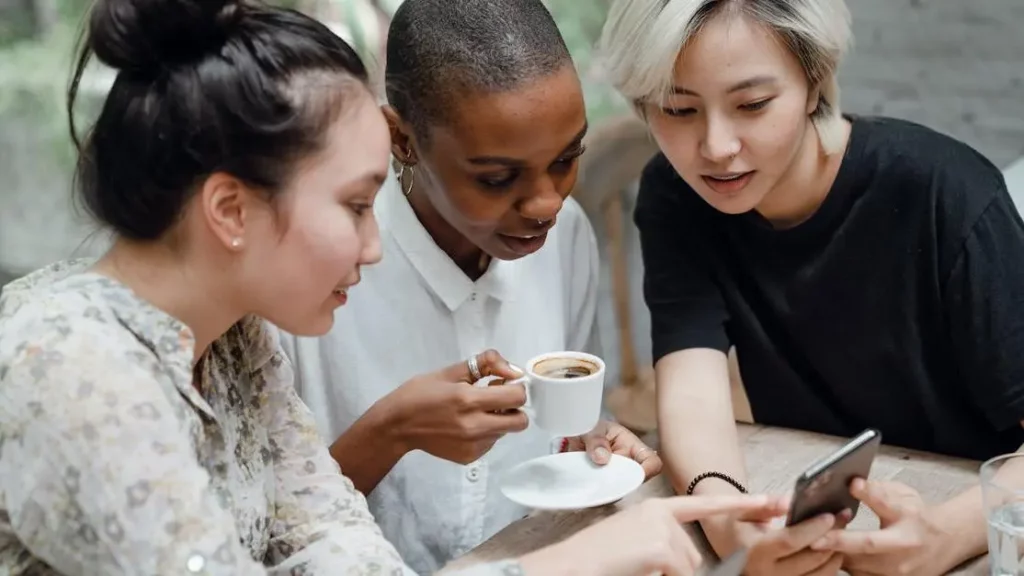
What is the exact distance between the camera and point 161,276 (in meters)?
0.95

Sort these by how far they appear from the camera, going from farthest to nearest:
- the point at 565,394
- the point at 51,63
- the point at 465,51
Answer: the point at 51,63, the point at 465,51, the point at 565,394

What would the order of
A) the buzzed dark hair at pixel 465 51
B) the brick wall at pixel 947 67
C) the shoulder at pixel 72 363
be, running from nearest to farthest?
the shoulder at pixel 72 363
the buzzed dark hair at pixel 465 51
the brick wall at pixel 947 67

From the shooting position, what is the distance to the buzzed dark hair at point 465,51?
1269mm

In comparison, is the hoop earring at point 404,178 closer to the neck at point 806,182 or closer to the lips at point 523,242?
the lips at point 523,242

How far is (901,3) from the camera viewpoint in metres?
2.87

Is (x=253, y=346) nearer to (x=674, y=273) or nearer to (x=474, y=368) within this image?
(x=474, y=368)

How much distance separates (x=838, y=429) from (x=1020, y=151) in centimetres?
157

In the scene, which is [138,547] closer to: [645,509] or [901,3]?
[645,509]

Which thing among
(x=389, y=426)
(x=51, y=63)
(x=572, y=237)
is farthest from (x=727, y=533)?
(x=51, y=63)

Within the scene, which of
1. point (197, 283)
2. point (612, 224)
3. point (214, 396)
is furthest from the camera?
point (612, 224)

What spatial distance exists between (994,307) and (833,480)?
41 centimetres

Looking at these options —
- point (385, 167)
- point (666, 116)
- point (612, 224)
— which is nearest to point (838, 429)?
point (666, 116)

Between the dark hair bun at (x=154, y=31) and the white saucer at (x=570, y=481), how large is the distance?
59 cm

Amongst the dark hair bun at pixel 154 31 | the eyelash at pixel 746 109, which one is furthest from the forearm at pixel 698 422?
the dark hair bun at pixel 154 31
